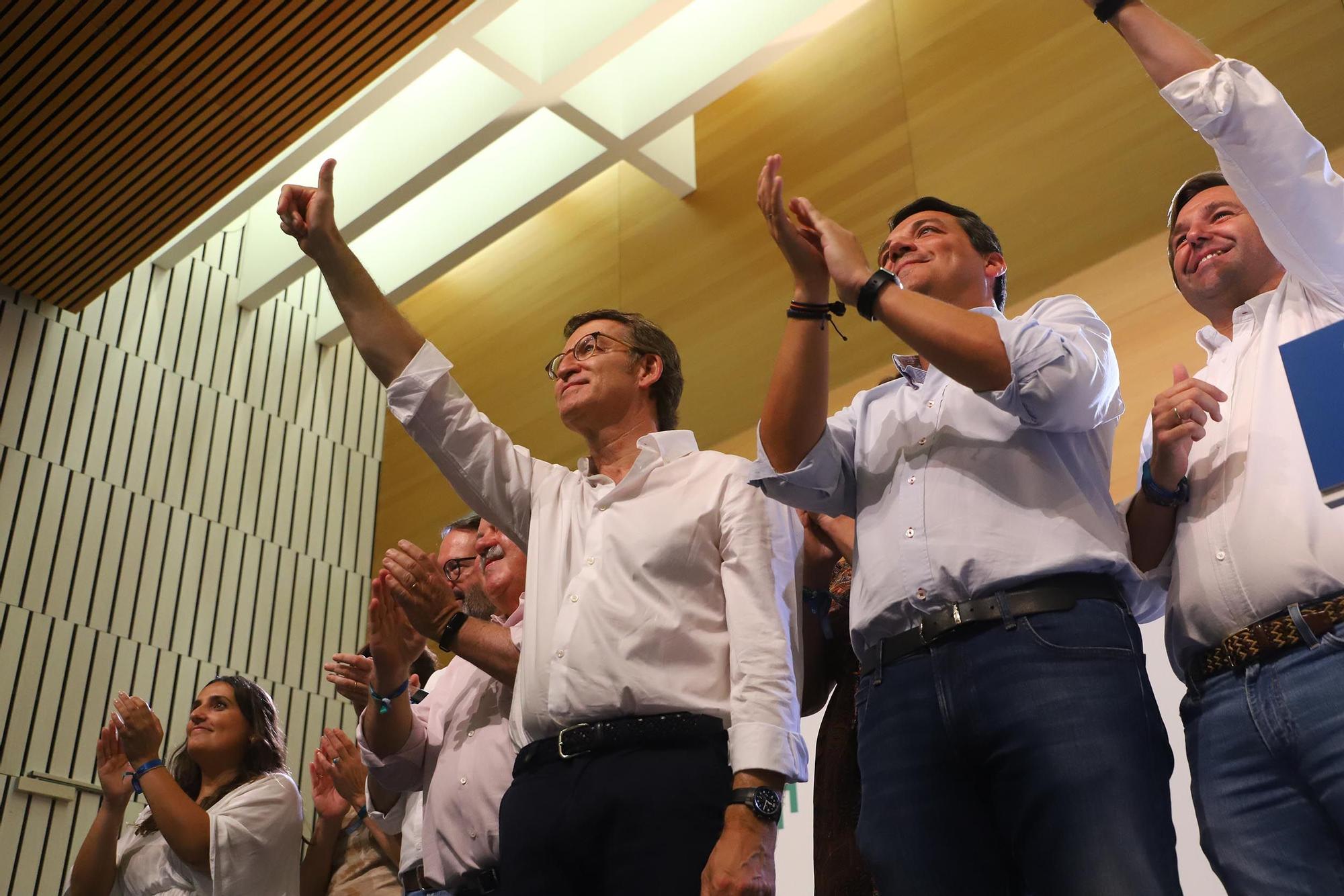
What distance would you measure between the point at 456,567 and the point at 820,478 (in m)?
1.46

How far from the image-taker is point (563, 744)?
5.90 ft

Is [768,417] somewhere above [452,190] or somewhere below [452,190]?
below

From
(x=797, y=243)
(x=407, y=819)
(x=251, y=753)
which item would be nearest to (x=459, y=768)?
(x=407, y=819)

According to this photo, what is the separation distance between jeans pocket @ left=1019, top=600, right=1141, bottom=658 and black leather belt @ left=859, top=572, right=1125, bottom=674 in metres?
0.01

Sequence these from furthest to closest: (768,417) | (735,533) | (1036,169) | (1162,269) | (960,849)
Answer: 1. (1036,169)
2. (1162,269)
3. (735,533)
4. (768,417)
5. (960,849)

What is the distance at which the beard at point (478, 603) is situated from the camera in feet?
9.37

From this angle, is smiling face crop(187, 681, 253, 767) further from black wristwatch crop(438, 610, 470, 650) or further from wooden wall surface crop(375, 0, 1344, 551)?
wooden wall surface crop(375, 0, 1344, 551)

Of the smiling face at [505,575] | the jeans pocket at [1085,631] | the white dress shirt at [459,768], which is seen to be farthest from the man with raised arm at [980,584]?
the smiling face at [505,575]

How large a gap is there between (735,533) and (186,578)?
4761 millimetres

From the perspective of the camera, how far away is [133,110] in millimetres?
5062

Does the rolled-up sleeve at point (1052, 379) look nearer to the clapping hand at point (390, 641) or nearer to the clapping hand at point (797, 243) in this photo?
the clapping hand at point (797, 243)

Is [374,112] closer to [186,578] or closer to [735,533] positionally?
[186,578]

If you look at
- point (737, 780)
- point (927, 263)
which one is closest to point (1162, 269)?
point (927, 263)

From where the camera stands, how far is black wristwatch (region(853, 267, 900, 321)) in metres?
1.72
